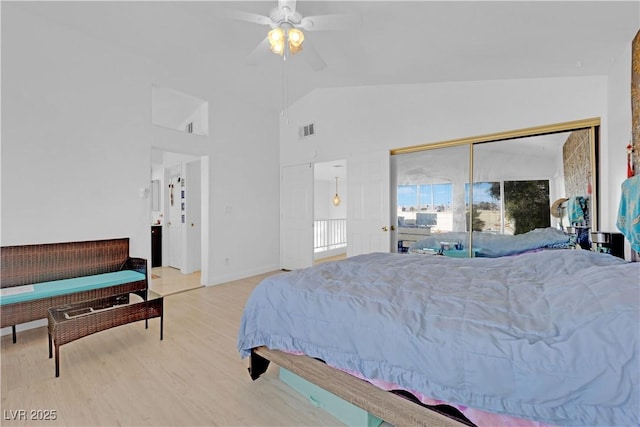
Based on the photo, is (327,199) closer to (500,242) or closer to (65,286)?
(500,242)

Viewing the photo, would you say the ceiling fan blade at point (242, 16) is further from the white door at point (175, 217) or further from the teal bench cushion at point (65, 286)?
the white door at point (175, 217)

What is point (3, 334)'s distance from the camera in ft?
9.68

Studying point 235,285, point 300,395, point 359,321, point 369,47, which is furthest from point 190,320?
point 369,47

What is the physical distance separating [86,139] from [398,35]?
3691 millimetres

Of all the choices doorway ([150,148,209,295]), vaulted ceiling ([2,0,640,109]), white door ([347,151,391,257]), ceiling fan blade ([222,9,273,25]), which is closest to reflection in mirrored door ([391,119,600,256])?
white door ([347,151,391,257])

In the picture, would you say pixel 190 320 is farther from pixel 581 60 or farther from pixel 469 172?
pixel 581 60

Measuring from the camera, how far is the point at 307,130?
564 cm

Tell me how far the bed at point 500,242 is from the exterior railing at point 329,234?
321cm

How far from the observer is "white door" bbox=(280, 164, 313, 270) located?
5.61 meters

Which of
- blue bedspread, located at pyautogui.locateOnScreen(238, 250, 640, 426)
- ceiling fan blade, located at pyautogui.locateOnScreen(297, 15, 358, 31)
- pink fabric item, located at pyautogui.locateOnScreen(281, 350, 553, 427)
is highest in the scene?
ceiling fan blade, located at pyautogui.locateOnScreen(297, 15, 358, 31)

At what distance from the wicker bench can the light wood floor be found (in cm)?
38

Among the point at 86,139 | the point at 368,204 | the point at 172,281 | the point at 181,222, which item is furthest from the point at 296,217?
the point at 86,139

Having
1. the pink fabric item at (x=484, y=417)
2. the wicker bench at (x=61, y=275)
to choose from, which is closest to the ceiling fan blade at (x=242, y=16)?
the pink fabric item at (x=484, y=417)

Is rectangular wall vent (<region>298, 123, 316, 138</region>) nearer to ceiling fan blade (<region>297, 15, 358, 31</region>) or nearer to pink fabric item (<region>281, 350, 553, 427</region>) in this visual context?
ceiling fan blade (<region>297, 15, 358, 31</region>)
